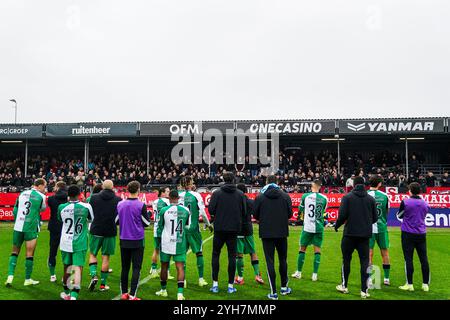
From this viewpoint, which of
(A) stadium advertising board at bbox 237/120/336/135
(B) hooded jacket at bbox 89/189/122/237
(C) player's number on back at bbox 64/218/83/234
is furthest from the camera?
(A) stadium advertising board at bbox 237/120/336/135

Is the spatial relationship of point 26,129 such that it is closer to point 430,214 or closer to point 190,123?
point 190,123

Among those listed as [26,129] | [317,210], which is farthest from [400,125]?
[26,129]

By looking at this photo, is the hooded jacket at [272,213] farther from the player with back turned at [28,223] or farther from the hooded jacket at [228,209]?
the player with back turned at [28,223]

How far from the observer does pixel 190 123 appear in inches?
1061

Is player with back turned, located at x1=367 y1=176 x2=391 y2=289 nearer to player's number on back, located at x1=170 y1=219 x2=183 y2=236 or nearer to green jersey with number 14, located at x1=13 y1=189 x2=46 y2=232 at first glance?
player's number on back, located at x1=170 y1=219 x2=183 y2=236

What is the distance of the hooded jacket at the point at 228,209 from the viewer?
7.70 meters

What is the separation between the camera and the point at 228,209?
7762mm

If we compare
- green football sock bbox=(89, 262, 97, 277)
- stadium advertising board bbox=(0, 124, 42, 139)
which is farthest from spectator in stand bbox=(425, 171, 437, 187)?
stadium advertising board bbox=(0, 124, 42, 139)

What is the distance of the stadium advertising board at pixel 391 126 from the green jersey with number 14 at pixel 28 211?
69.5 ft

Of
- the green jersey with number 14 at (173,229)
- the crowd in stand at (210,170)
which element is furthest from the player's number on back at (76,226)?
the crowd in stand at (210,170)

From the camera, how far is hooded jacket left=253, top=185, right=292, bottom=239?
7457 mm

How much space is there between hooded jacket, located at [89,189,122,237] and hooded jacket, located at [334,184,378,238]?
4.35m

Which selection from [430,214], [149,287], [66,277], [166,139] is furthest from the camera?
[166,139]
